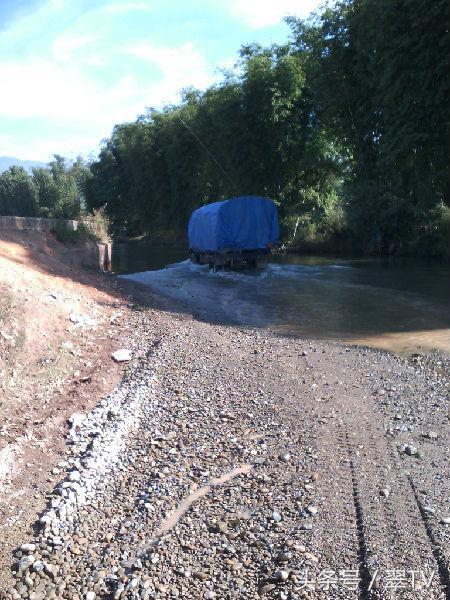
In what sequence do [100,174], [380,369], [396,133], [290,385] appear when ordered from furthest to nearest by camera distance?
[100,174] → [396,133] → [380,369] → [290,385]

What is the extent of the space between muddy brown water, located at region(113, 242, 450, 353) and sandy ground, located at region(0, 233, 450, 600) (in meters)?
5.17

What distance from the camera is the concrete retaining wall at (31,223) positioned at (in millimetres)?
14820

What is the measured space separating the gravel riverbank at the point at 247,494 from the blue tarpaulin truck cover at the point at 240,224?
18709mm

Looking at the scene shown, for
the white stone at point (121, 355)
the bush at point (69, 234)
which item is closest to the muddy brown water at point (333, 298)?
the bush at point (69, 234)

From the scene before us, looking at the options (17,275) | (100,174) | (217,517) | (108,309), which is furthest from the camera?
(100,174)

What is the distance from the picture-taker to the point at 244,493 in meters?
5.35

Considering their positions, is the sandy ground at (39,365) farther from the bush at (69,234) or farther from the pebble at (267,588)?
the bush at (69,234)

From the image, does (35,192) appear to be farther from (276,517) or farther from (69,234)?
(276,517)

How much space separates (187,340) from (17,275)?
333cm

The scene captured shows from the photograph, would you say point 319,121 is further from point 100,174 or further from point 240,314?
point 100,174

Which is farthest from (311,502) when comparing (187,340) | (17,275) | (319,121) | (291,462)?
(319,121)

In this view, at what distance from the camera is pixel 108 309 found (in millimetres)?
13125

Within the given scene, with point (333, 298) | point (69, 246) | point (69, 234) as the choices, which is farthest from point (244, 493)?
point (333, 298)

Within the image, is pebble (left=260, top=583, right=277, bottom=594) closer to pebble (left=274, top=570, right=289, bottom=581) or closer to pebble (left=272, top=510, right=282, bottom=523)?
pebble (left=274, top=570, right=289, bottom=581)
